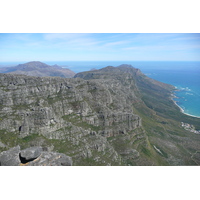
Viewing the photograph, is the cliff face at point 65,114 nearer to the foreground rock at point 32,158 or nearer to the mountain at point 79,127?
the mountain at point 79,127

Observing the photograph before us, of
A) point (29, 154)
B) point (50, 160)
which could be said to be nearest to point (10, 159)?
point (29, 154)

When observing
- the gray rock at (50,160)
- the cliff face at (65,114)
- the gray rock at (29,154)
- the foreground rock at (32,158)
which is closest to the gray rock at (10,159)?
the foreground rock at (32,158)

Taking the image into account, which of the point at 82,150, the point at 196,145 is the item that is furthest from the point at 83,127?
the point at 196,145

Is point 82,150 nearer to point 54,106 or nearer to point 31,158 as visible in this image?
point 54,106

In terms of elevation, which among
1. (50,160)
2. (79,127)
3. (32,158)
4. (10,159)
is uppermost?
→ (10,159)

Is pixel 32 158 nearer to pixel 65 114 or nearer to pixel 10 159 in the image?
pixel 10 159

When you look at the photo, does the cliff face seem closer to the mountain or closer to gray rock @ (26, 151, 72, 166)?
the mountain
